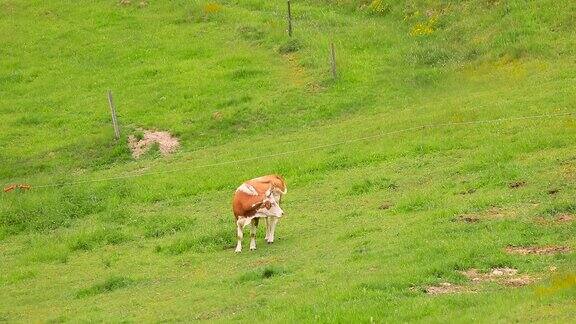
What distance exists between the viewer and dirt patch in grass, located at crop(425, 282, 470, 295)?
17969mm

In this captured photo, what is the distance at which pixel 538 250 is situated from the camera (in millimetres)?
19781

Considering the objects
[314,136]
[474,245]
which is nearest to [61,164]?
[314,136]

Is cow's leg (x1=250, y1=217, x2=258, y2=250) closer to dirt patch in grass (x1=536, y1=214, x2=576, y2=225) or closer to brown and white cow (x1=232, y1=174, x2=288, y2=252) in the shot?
brown and white cow (x1=232, y1=174, x2=288, y2=252)

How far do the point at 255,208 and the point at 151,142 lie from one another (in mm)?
15464

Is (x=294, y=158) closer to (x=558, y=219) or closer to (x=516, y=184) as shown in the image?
(x=516, y=184)

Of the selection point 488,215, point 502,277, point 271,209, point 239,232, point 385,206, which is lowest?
point 385,206

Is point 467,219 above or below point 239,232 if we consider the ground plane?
above

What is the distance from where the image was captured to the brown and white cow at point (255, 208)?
79.2 ft

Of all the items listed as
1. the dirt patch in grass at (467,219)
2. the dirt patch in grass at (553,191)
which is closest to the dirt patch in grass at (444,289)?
the dirt patch in grass at (467,219)

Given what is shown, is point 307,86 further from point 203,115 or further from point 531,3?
point 531,3

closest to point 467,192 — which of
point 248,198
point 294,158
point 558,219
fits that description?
point 558,219

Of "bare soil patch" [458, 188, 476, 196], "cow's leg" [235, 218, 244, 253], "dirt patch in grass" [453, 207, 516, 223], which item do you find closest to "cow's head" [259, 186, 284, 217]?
"cow's leg" [235, 218, 244, 253]

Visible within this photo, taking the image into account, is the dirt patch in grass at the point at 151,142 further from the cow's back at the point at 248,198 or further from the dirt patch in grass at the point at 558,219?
the dirt patch in grass at the point at 558,219

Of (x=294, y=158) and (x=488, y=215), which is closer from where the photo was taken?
(x=488, y=215)
